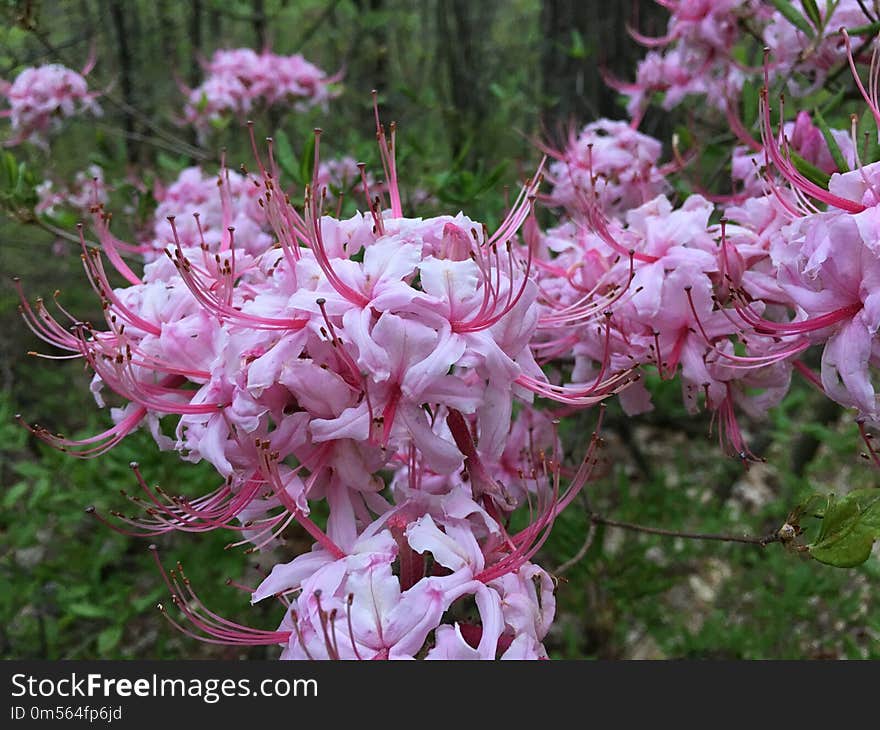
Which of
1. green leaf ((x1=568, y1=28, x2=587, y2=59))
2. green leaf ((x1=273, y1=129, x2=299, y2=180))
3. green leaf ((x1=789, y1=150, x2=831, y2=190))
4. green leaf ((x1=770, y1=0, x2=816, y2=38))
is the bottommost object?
green leaf ((x1=273, y1=129, x2=299, y2=180))

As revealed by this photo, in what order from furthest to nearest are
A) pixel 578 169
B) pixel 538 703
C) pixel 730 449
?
pixel 578 169, pixel 730 449, pixel 538 703

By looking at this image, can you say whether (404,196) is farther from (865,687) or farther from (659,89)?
(865,687)

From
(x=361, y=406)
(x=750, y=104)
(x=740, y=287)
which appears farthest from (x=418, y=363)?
(x=750, y=104)

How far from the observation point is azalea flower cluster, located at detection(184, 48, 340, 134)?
3037 mm

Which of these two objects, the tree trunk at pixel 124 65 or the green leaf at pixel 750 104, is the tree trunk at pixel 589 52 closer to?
the green leaf at pixel 750 104

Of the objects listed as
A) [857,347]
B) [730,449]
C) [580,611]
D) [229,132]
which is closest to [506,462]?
[730,449]

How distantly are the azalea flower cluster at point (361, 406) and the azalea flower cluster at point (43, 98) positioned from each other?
6.85 feet

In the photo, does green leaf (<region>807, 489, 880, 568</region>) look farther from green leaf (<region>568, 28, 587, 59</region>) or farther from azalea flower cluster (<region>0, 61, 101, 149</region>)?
azalea flower cluster (<region>0, 61, 101, 149</region>)

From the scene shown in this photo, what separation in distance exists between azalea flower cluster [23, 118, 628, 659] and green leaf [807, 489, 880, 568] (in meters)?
0.31

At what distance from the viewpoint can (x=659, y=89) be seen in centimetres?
237

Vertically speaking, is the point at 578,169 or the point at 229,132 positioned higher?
the point at 578,169

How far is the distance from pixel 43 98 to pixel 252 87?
2.37 ft

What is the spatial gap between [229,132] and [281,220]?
2.88m

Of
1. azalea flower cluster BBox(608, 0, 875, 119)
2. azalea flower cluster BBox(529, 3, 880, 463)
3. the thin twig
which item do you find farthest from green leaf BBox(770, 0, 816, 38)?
the thin twig
